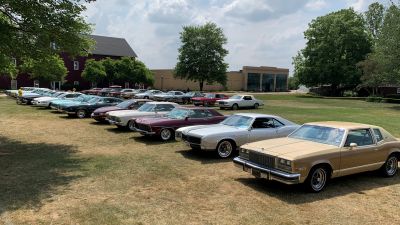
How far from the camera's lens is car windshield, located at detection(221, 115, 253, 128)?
12741 millimetres

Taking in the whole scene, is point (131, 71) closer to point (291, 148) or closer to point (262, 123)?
point (262, 123)

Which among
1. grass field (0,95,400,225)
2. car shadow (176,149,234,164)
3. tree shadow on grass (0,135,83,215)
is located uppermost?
car shadow (176,149,234,164)

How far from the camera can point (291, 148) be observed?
8.88 m

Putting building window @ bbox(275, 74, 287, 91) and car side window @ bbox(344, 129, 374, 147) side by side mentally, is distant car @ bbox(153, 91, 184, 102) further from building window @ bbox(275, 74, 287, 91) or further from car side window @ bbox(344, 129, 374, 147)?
building window @ bbox(275, 74, 287, 91)

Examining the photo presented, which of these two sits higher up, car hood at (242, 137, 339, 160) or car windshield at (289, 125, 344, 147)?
car windshield at (289, 125, 344, 147)

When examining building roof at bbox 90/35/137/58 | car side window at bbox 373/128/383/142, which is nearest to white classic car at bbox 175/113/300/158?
car side window at bbox 373/128/383/142

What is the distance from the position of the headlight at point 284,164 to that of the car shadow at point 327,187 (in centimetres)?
60

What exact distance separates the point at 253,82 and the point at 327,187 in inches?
3889

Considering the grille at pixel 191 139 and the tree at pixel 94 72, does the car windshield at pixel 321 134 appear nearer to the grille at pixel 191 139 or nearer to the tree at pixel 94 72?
the grille at pixel 191 139

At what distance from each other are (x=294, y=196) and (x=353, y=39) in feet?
225

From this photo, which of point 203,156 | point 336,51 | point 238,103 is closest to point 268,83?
point 336,51

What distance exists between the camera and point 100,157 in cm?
1230

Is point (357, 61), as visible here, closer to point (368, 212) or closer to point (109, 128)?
point (109, 128)

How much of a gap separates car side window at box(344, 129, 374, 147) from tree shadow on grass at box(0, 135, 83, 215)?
6453mm
